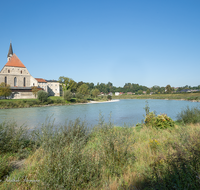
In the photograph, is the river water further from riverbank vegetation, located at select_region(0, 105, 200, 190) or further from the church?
the church

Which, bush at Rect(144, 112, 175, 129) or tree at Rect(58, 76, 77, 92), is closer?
bush at Rect(144, 112, 175, 129)

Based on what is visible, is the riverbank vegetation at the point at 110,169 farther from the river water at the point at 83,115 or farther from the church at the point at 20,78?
the church at the point at 20,78

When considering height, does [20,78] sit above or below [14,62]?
below

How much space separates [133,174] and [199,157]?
130cm

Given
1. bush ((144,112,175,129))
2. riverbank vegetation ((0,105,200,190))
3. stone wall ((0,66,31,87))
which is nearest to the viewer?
riverbank vegetation ((0,105,200,190))

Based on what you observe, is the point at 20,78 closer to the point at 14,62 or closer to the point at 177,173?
the point at 14,62

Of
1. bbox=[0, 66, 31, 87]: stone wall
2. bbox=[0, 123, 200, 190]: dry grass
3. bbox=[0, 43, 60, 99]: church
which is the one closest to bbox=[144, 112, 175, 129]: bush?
bbox=[0, 123, 200, 190]: dry grass

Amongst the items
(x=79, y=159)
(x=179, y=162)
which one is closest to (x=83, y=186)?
(x=79, y=159)

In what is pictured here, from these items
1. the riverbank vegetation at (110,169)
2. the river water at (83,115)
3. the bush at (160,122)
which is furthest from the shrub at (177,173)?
the bush at (160,122)

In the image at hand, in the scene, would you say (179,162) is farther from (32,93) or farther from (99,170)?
(32,93)

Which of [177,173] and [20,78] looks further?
[20,78]

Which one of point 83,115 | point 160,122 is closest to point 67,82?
point 83,115

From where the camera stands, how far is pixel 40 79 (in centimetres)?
6575

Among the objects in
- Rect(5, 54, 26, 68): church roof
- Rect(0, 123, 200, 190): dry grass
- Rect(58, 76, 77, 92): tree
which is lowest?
Rect(0, 123, 200, 190): dry grass
